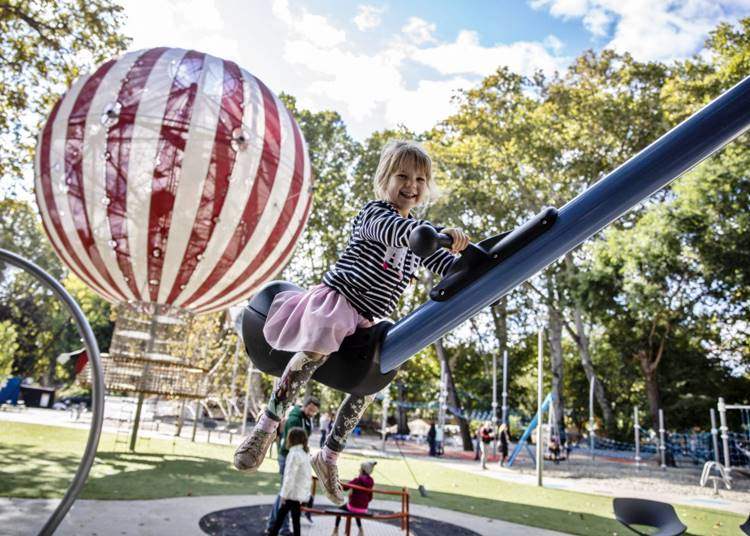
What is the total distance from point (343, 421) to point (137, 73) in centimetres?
651

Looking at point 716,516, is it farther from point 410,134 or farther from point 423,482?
point 410,134

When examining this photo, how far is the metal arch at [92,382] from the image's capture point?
343 cm

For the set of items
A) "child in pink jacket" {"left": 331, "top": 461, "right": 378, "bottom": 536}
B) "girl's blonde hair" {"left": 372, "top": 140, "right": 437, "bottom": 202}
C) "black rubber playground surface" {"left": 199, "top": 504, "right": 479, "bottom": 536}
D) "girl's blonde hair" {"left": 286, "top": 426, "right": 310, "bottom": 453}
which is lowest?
"black rubber playground surface" {"left": 199, "top": 504, "right": 479, "bottom": 536}

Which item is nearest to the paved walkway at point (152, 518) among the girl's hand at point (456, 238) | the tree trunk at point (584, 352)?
the girl's hand at point (456, 238)

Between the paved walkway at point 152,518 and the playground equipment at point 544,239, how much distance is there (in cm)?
514

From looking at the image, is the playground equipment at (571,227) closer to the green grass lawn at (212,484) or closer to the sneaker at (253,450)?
the sneaker at (253,450)

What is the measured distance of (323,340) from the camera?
1.53 metres

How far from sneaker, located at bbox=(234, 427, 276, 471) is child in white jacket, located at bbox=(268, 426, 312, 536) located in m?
5.32

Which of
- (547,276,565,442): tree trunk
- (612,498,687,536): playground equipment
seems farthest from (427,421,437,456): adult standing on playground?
(612,498,687,536): playground equipment

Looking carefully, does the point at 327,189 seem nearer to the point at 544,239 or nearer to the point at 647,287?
the point at 647,287

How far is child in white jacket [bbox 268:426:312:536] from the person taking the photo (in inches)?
258

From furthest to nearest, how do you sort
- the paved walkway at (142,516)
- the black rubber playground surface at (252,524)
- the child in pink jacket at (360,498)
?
the child in pink jacket at (360,498) < the black rubber playground surface at (252,524) < the paved walkway at (142,516)

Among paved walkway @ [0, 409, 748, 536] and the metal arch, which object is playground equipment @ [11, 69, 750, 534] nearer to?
the metal arch

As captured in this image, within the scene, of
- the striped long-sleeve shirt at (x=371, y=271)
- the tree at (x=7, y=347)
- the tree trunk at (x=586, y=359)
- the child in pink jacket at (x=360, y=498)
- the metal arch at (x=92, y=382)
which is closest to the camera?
the striped long-sleeve shirt at (x=371, y=271)
